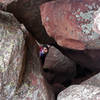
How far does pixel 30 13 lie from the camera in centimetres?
264

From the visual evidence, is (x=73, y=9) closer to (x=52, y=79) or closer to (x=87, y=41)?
(x=87, y=41)

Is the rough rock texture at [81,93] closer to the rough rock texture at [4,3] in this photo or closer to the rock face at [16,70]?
the rock face at [16,70]

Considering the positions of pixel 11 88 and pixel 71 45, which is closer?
pixel 11 88

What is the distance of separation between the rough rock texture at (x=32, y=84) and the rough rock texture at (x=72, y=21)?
0.45m

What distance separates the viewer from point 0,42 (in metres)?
2.10

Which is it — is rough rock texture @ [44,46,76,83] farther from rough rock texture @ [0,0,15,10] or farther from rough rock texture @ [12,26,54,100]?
rough rock texture @ [0,0,15,10]

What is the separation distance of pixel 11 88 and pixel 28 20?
1132 millimetres

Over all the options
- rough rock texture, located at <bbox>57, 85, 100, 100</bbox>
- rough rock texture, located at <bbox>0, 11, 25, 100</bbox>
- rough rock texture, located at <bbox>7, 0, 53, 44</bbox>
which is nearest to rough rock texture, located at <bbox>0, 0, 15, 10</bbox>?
rough rock texture, located at <bbox>7, 0, 53, 44</bbox>

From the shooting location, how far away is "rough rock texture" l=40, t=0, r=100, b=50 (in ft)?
6.16

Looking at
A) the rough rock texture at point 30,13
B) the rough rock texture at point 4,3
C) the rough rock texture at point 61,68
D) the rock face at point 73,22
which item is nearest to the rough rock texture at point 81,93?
the rock face at point 73,22

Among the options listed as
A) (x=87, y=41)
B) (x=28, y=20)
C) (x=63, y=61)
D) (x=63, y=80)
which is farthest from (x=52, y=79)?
(x=87, y=41)

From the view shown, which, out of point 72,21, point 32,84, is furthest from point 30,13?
point 32,84

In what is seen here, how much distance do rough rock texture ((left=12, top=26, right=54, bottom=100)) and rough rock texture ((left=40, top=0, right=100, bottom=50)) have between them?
0.45m

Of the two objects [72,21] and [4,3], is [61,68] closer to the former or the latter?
[4,3]
